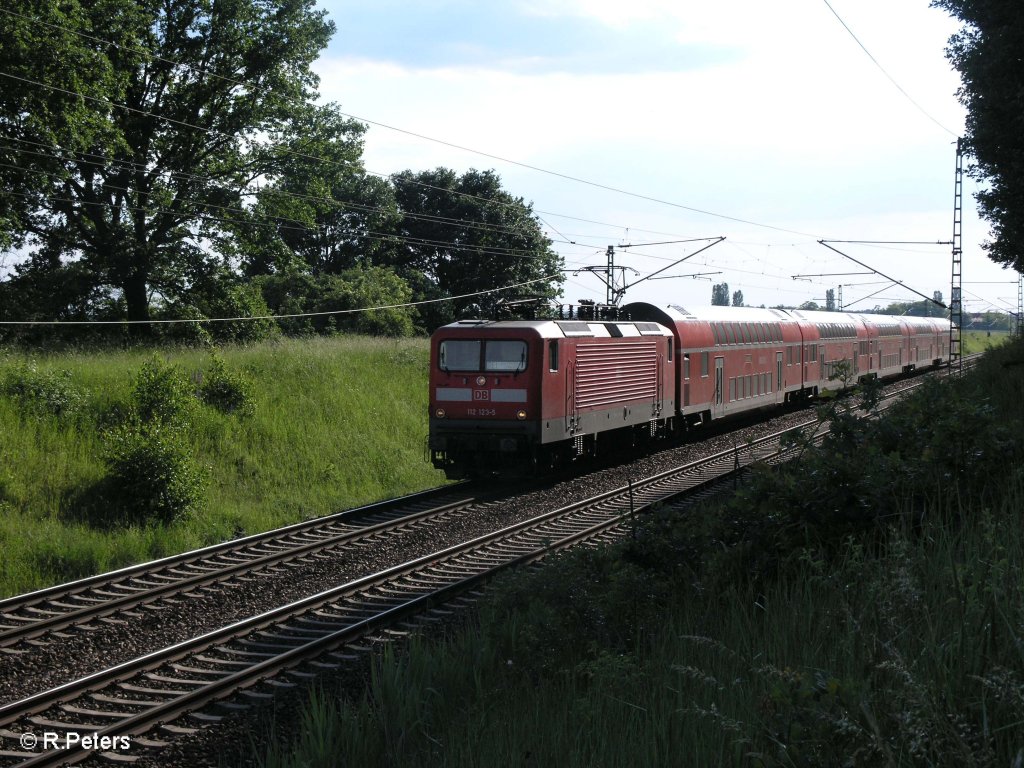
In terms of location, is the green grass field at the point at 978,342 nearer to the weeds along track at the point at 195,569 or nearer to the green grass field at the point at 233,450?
the green grass field at the point at 233,450

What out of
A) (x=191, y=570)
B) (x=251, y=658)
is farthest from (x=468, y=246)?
A: (x=251, y=658)

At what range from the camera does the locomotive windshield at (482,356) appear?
55.7 ft

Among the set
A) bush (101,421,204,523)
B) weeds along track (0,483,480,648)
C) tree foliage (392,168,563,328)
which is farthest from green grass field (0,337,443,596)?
tree foliage (392,168,563,328)

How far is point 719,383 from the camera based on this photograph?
25.3 metres

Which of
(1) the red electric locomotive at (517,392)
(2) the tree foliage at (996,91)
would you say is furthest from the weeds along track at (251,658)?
(2) the tree foliage at (996,91)

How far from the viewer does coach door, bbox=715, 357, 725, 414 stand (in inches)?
989

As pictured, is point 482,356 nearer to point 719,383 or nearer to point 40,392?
point 40,392

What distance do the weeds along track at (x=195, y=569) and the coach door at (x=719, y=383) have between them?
10.9 meters

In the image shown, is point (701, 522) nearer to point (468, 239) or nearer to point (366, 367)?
point (366, 367)

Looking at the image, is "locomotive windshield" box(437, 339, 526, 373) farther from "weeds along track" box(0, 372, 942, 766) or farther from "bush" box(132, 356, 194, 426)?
"bush" box(132, 356, 194, 426)

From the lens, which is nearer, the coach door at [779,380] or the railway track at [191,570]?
the railway track at [191,570]

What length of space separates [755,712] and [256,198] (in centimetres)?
2849

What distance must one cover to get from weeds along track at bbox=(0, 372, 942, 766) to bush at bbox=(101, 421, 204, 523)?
16.1ft

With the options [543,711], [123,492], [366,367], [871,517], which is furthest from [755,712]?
[366,367]
